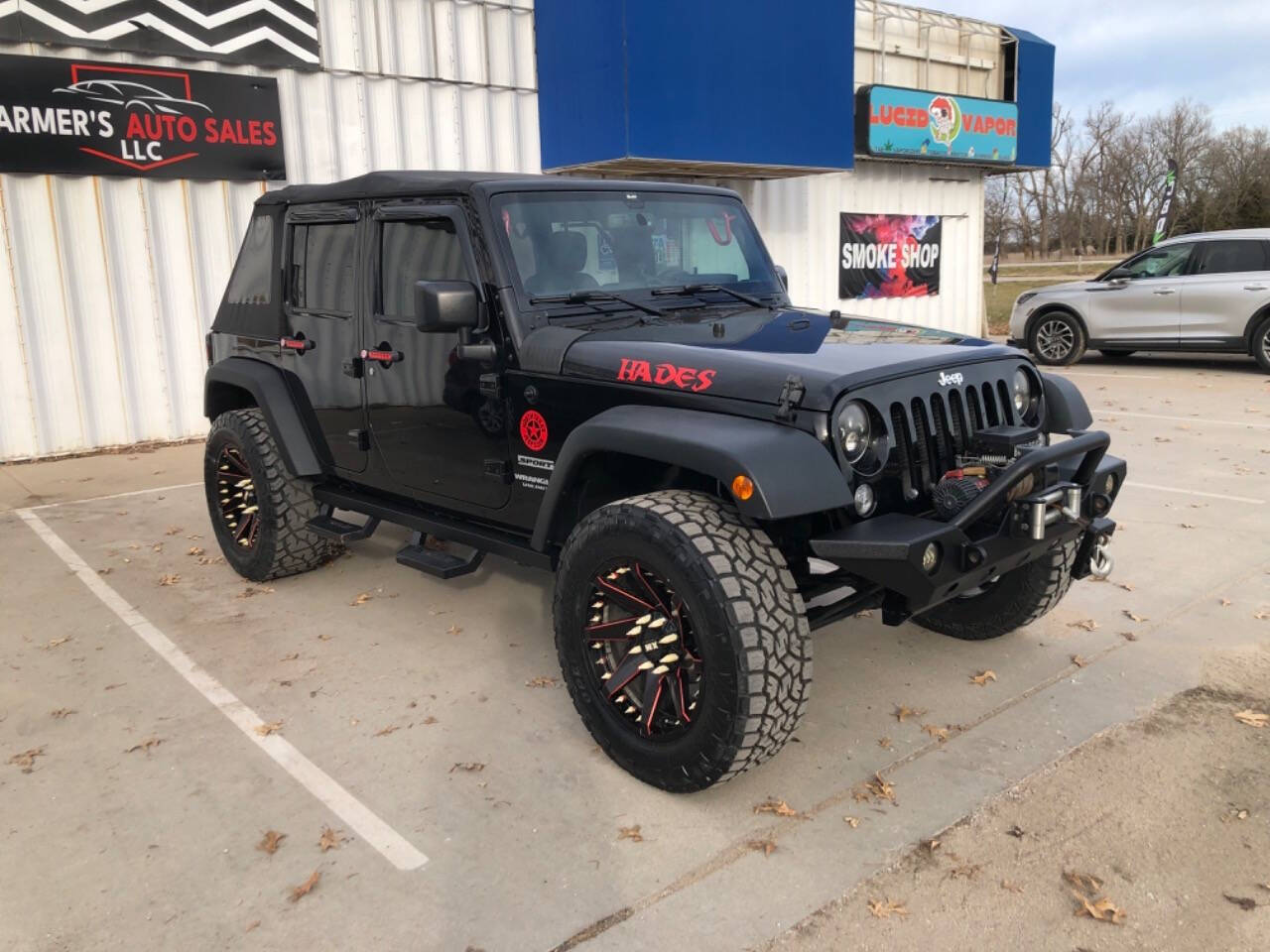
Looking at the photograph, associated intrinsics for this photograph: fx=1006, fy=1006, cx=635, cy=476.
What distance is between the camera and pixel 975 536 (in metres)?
3.15

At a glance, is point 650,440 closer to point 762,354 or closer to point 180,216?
point 762,354

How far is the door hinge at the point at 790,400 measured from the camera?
2975mm

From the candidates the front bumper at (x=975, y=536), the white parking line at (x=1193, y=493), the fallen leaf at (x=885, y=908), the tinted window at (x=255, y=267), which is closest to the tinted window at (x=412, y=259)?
the tinted window at (x=255, y=267)

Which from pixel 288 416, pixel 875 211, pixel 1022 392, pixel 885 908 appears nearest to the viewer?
pixel 885 908

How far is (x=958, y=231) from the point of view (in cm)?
1603

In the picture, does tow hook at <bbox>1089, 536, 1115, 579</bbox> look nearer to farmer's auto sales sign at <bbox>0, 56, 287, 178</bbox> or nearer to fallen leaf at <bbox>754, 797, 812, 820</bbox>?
fallen leaf at <bbox>754, 797, 812, 820</bbox>

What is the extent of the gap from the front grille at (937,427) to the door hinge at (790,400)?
356 mm

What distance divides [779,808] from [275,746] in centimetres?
178

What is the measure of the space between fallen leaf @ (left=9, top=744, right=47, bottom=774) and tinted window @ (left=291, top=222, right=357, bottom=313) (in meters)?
2.13

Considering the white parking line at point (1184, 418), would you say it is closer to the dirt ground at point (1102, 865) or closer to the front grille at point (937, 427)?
the dirt ground at point (1102, 865)

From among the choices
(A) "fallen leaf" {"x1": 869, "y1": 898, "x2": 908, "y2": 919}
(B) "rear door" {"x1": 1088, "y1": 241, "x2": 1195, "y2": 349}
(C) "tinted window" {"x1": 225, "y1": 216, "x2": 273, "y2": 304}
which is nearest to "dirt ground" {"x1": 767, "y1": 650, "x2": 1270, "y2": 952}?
(A) "fallen leaf" {"x1": 869, "y1": 898, "x2": 908, "y2": 919}

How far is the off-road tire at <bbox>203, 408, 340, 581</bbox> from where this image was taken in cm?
501

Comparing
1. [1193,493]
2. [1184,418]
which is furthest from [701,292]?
[1184,418]

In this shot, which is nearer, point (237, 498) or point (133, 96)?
point (237, 498)
